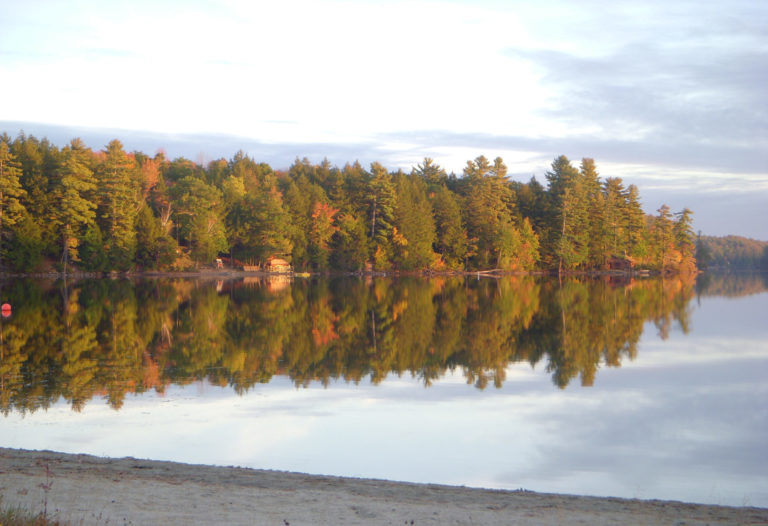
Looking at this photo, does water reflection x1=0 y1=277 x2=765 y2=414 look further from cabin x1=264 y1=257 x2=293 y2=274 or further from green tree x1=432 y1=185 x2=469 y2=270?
green tree x1=432 y1=185 x2=469 y2=270

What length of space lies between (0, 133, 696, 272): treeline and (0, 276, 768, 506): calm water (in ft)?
112

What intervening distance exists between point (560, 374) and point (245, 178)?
6888 cm

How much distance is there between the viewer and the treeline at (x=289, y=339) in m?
16.7

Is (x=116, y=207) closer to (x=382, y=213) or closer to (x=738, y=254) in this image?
(x=382, y=213)

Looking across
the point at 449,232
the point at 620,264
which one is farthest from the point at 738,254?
the point at 449,232

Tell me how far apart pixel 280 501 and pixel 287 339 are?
1603 cm

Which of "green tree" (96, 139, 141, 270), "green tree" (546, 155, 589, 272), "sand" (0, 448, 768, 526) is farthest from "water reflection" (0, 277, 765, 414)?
"green tree" (546, 155, 589, 272)

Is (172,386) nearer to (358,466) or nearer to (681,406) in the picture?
(358,466)

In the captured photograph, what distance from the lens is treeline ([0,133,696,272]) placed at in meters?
62.2

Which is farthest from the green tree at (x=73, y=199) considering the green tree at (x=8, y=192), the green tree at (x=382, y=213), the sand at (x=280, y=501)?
the sand at (x=280, y=501)

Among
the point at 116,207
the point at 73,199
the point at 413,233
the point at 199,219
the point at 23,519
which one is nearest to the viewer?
the point at 23,519

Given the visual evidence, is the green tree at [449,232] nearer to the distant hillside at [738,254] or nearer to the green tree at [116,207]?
the green tree at [116,207]

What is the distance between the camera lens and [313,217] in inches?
3039

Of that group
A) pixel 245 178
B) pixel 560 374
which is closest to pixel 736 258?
pixel 245 178
